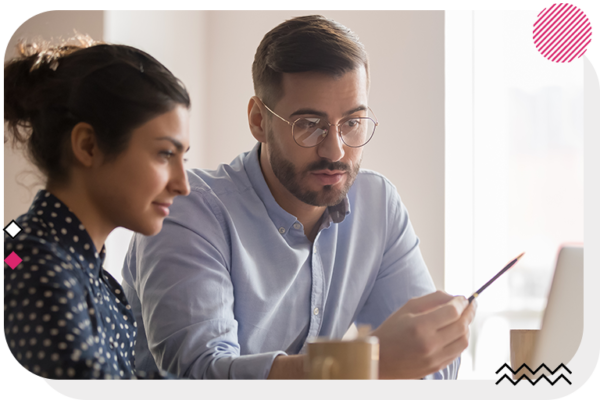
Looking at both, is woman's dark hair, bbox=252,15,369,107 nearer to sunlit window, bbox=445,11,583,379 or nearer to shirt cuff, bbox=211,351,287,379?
sunlit window, bbox=445,11,583,379

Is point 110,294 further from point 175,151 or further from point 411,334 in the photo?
point 411,334

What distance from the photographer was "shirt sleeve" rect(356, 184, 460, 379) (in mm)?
1007

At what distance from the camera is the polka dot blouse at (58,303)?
622 millimetres

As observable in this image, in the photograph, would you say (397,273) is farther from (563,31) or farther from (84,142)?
(84,142)

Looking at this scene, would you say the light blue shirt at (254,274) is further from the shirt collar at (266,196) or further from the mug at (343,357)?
the mug at (343,357)

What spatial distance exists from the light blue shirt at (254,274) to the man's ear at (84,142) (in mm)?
168

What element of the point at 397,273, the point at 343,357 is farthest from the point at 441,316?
the point at 397,273

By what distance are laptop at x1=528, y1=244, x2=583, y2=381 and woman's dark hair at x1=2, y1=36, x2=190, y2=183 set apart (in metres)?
0.61

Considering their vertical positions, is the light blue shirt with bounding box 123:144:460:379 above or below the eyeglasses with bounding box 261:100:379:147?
below

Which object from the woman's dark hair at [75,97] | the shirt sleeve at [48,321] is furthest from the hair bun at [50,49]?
the shirt sleeve at [48,321]

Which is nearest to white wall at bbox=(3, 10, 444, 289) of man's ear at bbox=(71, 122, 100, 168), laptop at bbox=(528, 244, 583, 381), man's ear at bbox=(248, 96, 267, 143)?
man's ear at bbox=(248, 96, 267, 143)

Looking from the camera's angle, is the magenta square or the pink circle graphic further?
the pink circle graphic

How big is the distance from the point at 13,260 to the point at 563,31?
87cm

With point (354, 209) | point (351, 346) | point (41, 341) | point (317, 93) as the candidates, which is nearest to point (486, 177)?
point (354, 209)
